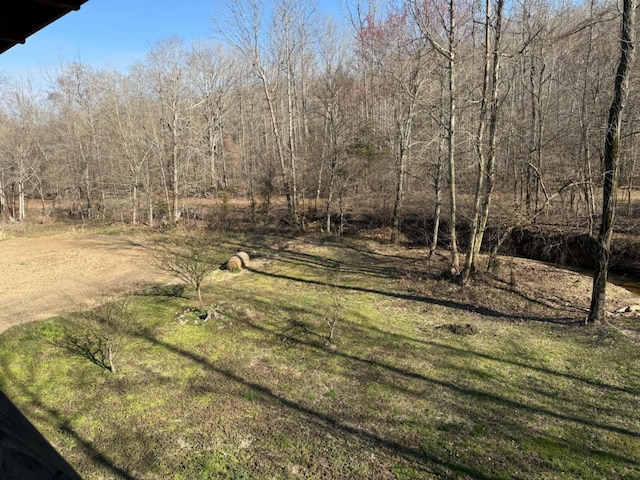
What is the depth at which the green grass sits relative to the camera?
5.27 meters

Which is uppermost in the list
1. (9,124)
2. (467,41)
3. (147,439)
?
(467,41)

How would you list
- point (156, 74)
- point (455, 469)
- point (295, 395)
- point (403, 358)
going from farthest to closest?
1. point (156, 74)
2. point (403, 358)
3. point (295, 395)
4. point (455, 469)

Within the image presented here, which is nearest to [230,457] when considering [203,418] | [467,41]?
[203,418]

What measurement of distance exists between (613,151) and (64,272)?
1785cm

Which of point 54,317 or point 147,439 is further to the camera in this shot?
point 54,317

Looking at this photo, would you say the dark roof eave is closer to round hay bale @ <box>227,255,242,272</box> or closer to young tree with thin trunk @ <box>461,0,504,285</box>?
young tree with thin trunk @ <box>461,0,504,285</box>

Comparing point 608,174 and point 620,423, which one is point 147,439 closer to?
point 620,423

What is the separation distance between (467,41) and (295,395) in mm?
13744

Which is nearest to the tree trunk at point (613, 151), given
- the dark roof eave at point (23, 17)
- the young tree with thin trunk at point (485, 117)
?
the young tree with thin trunk at point (485, 117)

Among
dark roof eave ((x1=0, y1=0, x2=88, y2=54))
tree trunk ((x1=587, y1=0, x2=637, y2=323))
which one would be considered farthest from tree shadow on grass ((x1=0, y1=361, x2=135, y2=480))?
tree trunk ((x1=587, y1=0, x2=637, y2=323))

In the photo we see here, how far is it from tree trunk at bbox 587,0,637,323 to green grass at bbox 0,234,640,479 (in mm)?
993

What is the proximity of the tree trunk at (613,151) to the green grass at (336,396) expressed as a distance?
3.26ft

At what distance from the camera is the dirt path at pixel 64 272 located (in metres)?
11.2

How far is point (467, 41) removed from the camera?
14211 mm
